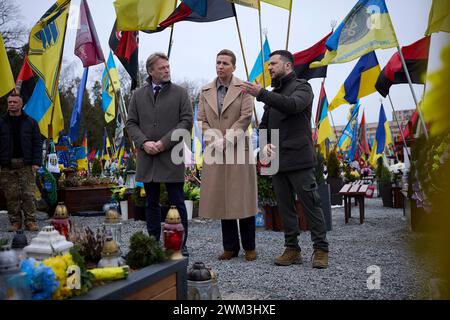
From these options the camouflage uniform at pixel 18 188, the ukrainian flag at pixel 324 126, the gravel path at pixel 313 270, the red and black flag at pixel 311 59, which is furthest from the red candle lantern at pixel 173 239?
the ukrainian flag at pixel 324 126

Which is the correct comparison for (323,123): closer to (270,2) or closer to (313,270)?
(270,2)

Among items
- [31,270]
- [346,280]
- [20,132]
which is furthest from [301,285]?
[20,132]

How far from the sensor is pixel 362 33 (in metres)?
5.41

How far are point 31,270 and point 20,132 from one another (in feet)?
16.6

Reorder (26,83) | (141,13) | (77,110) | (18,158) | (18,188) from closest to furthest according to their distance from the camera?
(141,13) < (18,158) < (18,188) < (26,83) < (77,110)

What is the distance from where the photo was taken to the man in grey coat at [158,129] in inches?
144

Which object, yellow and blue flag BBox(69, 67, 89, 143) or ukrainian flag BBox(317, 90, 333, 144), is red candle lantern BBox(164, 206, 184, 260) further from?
ukrainian flag BBox(317, 90, 333, 144)

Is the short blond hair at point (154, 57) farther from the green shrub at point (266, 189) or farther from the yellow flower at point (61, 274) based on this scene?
the green shrub at point (266, 189)

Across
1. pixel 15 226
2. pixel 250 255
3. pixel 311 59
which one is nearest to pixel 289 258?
pixel 250 255

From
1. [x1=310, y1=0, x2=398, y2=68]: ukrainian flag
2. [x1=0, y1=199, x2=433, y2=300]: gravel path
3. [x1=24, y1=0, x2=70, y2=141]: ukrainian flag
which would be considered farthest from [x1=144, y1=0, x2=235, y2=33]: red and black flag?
[x1=0, y1=199, x2=433, y2=300]: gravel path

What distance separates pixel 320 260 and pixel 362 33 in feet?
11.4

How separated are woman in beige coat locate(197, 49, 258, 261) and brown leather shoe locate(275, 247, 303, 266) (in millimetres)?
347

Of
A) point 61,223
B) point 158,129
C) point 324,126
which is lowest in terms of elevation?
point 61,223
